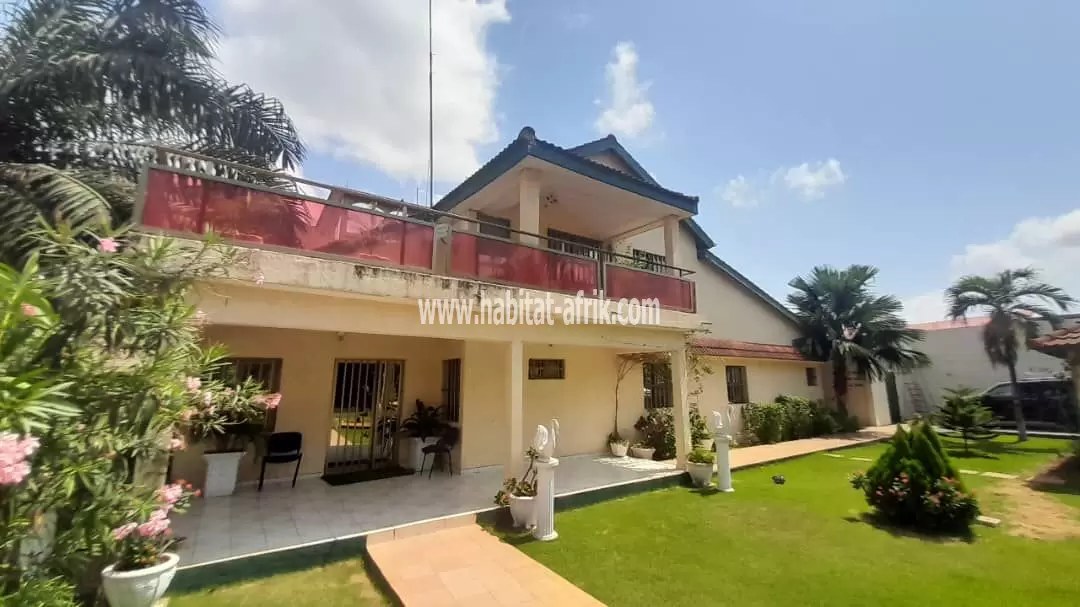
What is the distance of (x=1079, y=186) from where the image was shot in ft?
35.3

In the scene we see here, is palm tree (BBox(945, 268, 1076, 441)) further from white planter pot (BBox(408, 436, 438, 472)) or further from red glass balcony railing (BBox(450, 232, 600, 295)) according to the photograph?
white planter pot (BBox(408, 436, 438, 472))

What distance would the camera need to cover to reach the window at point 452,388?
10070mm

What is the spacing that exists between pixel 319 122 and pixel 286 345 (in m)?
4.85

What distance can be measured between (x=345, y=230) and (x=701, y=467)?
324 inches

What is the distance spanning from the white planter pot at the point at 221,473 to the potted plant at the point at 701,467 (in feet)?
29.0

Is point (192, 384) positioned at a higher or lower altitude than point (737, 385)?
higher

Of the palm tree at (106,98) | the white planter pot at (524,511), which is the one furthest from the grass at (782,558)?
the palm tree at (106,98)

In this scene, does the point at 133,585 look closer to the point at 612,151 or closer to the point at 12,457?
the point at 12,457

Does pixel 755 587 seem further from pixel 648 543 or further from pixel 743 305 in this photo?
pixel 743 305

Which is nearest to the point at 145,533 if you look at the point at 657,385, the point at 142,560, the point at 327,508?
the point at 142,560

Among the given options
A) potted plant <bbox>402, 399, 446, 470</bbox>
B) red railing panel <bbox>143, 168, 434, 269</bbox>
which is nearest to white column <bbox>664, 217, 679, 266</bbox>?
red railing panel <bbox>143, 168, 434, 269</bbox>

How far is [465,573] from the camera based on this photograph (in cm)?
504

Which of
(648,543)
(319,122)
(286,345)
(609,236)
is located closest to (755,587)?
(648,543)

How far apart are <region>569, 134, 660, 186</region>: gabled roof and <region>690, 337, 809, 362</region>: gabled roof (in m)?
5.63
